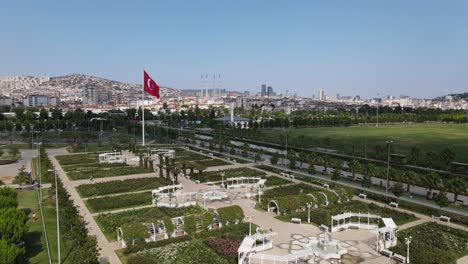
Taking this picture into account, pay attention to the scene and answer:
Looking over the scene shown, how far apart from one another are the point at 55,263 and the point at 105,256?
2.80 m

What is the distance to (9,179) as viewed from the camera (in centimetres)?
4291

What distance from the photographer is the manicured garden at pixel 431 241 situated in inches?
846

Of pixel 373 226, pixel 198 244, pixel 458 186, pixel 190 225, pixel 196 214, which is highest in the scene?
pixel 458 186

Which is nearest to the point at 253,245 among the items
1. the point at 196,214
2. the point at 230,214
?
the point at 230,214

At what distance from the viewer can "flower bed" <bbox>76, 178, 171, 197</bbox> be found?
3672 cm

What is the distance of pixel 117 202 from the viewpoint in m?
32.7

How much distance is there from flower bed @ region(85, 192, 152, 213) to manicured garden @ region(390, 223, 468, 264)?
2188 centimetres

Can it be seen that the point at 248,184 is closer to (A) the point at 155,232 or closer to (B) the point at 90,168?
(A) the point at 155,232

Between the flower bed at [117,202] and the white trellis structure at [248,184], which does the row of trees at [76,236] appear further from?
the white trellis structure at [248,184]

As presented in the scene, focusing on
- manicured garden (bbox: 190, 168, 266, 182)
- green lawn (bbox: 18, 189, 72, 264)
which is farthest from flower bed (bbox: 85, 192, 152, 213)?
manicured garden (bbox: 190, 168, 266, 182)

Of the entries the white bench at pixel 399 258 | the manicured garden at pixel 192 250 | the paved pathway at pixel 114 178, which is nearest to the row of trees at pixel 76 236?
the manicured garden at pixel 192 250

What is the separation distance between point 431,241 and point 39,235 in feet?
90.6

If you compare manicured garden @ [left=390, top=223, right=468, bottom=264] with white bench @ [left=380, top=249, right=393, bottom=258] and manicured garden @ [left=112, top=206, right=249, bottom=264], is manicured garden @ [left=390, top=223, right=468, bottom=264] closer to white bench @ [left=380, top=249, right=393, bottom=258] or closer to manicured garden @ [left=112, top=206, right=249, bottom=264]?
white bench @ [left=380, top=249, right=393, bottom=258]

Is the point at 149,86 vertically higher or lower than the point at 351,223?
higher
